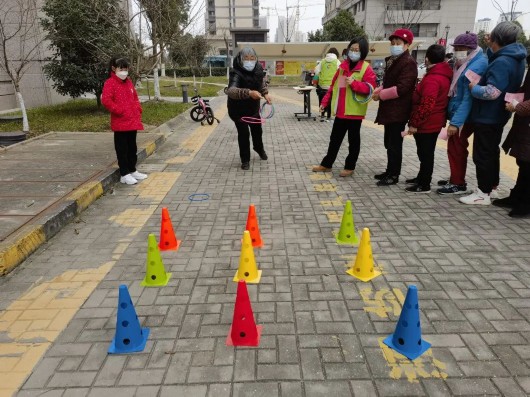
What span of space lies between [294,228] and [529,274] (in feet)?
7.12

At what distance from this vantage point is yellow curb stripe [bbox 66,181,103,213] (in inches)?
A: 188

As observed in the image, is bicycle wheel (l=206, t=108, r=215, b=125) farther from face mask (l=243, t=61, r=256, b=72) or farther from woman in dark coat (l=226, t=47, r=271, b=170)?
face mask (l=243, t=61, r=256, b=72)

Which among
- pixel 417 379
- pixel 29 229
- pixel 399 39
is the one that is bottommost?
pixel 417 379

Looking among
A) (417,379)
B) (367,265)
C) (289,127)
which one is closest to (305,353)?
(417,379)

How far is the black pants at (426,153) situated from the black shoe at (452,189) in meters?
0.19

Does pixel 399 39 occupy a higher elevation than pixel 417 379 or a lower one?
higher

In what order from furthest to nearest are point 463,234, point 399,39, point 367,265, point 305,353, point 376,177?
point 376,177 → point 399,39 → point 463,234 → point 367,265 → point 305,353

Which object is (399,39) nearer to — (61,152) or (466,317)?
(466,317)

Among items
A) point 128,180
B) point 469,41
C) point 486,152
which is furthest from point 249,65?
point 486,152

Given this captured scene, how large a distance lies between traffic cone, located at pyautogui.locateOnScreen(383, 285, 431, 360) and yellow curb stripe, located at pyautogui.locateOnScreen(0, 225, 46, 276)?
319 centimetres

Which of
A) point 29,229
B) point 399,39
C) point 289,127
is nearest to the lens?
point 29,229

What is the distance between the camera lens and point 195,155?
7.93 m

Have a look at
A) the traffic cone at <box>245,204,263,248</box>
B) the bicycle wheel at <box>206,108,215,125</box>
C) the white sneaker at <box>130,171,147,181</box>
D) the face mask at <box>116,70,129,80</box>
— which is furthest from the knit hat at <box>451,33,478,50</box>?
the bicycle wheel at <box>206,108,215,125</box>

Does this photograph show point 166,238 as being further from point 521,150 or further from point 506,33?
point 506,33
